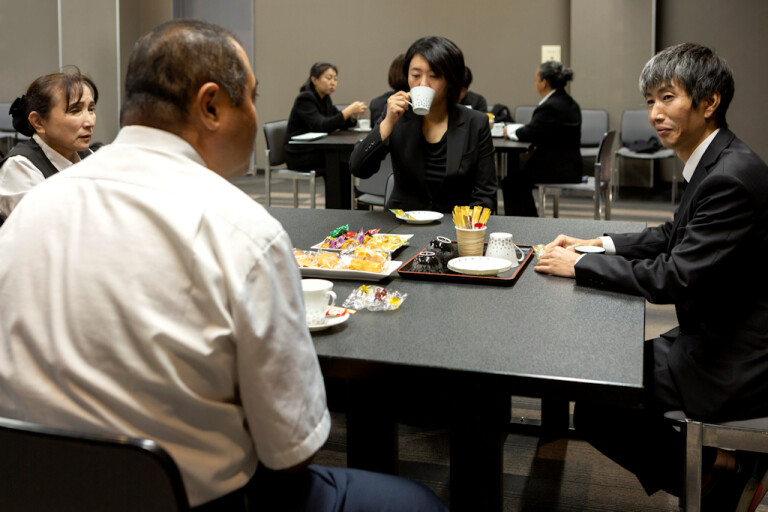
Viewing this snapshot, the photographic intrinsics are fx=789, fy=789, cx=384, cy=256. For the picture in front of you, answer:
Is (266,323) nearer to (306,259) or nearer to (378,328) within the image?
(378,328)

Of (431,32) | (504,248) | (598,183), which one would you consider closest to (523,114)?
(431,32)

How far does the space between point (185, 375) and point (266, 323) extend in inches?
4.6

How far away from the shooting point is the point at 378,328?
5.26 feet

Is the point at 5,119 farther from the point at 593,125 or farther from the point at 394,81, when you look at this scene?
the point at 593,125

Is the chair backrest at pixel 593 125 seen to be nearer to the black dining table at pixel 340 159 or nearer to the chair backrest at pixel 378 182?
the black dining table at pixel 340 159

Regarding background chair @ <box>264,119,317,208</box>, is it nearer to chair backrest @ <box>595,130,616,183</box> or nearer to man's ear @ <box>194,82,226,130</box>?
chair backrest @ <box>595,130,616,183</box>

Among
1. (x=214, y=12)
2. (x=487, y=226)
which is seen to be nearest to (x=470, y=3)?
(x=214, y=12)

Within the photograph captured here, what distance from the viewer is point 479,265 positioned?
205 cm

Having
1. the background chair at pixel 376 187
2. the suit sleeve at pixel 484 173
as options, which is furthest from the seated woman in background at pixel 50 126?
the background chair at pixel 376 187

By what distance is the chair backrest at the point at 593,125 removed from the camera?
771 centimetres

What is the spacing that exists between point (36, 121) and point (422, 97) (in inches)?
52.4

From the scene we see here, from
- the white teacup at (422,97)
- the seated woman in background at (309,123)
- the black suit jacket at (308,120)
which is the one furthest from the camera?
the black suit jacket at (308,120)

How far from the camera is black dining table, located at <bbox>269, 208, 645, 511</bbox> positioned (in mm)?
1366

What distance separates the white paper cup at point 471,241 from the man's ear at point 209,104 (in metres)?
1.14
